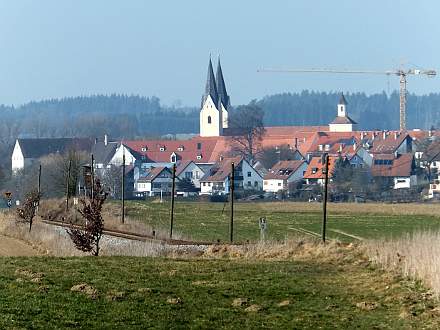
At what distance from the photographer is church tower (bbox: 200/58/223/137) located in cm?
17812

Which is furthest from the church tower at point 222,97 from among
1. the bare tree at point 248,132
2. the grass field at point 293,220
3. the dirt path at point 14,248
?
the dirt path at point 14,248

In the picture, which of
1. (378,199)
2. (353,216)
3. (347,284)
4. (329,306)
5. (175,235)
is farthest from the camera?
(378,199)

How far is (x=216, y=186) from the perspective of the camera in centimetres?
10919

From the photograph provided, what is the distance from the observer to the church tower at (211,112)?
584 feet

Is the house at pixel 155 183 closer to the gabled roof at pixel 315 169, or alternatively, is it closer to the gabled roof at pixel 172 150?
the gabled roof at pixel 315 169

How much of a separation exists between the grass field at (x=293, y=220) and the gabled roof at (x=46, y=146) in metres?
65.3

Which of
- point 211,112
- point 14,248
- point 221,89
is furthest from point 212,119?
point 14,248

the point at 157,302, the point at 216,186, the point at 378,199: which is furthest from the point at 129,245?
the point at 216,186

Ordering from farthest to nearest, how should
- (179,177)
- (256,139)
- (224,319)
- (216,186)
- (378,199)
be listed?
1. (256,139)
2. (179,177)
3. (216,186)
4. (378,199)
5. (224,319)

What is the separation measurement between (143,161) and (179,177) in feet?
60.8

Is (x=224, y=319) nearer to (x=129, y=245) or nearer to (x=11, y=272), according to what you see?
(x=11, y=272)

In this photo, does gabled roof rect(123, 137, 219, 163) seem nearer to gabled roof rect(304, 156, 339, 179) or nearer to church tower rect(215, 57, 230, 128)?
gabled roof rect(304, 156, 339, 179)

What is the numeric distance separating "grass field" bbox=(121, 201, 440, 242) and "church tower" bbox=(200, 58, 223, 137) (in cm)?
9863

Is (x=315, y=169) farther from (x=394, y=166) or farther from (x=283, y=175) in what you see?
(x=394, y=166)
